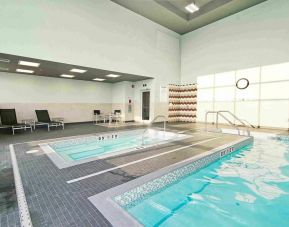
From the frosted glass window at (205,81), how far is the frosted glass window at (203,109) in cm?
105

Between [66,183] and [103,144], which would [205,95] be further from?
[66,183]

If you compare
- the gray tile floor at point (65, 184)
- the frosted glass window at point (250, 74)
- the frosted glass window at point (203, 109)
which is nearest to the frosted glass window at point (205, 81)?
the frosted glass window at point (203, 109)

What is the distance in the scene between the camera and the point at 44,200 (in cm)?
187

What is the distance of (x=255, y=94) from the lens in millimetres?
7668

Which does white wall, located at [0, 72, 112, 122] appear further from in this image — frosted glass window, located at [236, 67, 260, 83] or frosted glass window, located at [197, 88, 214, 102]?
frosted glass window, located at [236, 67, 260, 83]

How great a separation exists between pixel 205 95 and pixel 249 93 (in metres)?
2.24

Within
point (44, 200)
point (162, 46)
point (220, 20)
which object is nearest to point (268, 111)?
point (220, 20)

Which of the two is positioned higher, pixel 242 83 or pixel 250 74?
pixel 250 74

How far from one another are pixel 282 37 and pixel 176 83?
5.35 meters

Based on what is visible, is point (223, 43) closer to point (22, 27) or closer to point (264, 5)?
point (264, 5)

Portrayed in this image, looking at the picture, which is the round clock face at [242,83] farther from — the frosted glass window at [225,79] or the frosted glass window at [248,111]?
the frosted glass window at [248,111]

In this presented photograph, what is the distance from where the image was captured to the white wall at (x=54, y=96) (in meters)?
7.41

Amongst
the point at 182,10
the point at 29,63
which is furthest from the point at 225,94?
the point at 29,63

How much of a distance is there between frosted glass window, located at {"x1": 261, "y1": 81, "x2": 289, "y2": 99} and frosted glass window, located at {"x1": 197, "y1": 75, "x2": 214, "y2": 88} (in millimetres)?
2460
